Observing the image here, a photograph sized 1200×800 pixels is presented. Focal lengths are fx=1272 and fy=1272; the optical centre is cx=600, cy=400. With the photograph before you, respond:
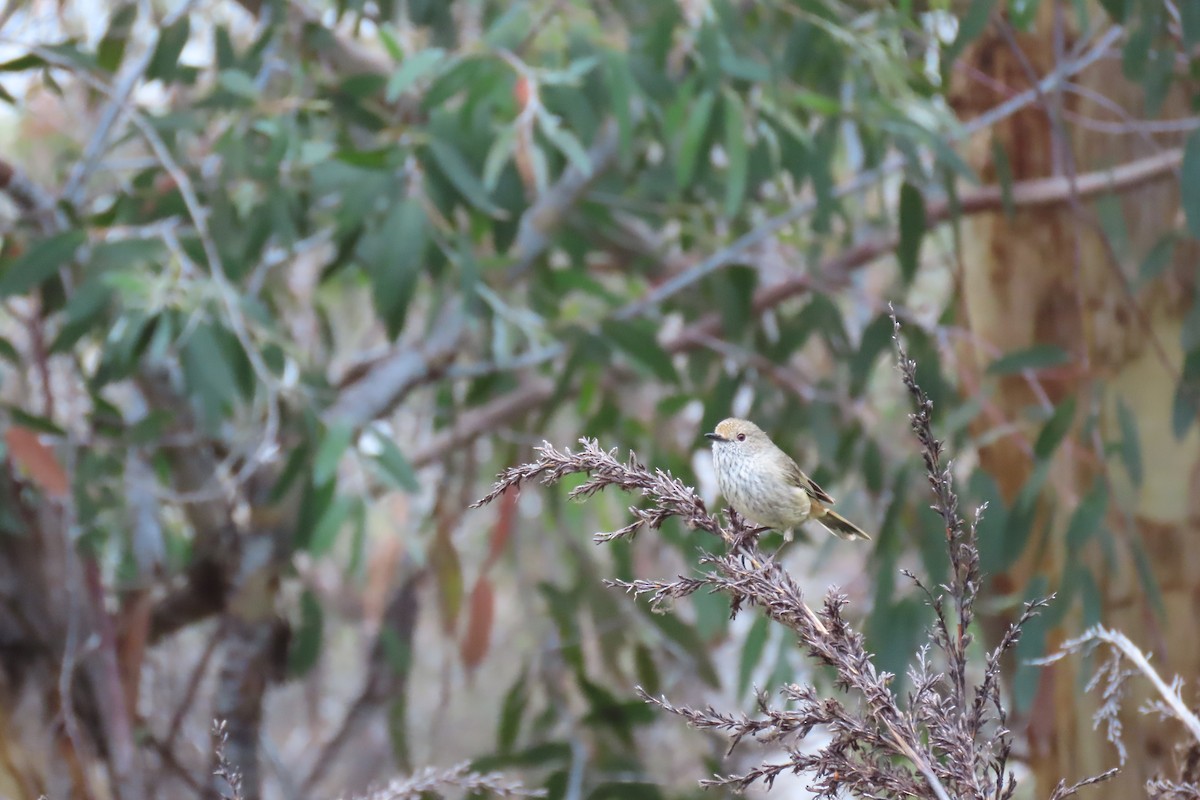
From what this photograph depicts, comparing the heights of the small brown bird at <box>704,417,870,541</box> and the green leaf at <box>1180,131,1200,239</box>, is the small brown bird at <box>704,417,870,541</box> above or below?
below

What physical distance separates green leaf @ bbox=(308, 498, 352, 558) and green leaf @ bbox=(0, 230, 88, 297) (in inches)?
35.8

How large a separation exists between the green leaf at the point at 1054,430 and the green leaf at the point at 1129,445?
0.18 meters

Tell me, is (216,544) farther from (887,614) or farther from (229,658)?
(887,614)

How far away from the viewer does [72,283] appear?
3404 millimetres

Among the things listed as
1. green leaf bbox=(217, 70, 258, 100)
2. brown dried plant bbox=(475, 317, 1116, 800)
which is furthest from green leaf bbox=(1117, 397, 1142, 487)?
green leaf bbox=(217, 70, 258, 100)

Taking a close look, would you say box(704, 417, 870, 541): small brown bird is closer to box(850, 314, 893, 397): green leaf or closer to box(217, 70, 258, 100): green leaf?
box(850, 314, 893, 397): green leaf

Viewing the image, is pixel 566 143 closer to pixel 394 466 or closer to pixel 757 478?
pixel 394 466

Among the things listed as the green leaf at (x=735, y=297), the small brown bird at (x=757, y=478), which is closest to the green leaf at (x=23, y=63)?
the green leaf at (x=735, y=297)

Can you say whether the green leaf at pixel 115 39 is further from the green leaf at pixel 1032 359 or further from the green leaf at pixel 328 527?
the green leaf at pixel 1032 359

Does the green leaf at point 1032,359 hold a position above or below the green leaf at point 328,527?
above

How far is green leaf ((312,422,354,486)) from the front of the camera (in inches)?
123

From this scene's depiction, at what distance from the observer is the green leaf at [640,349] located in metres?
3.59

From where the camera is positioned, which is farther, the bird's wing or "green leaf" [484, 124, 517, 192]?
"green leaf" [484, 124, 517, 192]

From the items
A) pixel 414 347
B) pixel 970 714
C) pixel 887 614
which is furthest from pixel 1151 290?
pixel 970 714
